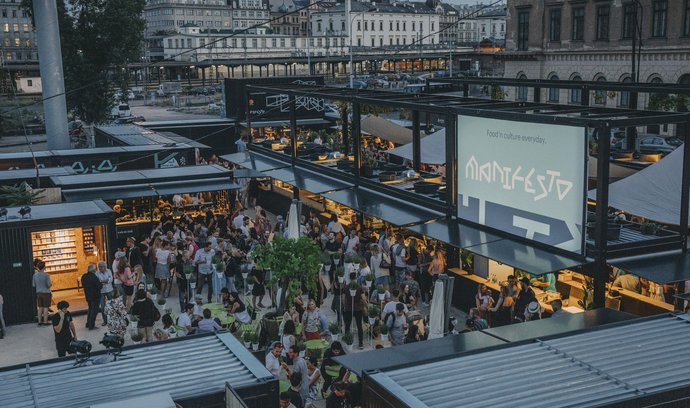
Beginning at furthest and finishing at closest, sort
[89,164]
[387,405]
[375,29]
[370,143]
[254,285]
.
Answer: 1. [375,29]
2. [370,143]
3. [89,164]
4. [254,285]
5. [387,405]

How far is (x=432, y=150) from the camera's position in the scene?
963 inches

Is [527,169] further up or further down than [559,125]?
further down

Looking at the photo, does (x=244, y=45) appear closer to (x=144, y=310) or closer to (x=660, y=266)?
(x=144, y=310)

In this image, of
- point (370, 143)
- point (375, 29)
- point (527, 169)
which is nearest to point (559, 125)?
point (527, 169)

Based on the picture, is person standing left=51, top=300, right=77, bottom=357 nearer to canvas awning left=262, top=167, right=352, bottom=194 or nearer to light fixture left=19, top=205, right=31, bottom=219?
light fixture left=19, top=205, right=31, bottom=219

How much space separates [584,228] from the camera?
43.2ft

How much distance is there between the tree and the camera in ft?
139

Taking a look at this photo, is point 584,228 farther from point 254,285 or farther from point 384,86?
point 384,86

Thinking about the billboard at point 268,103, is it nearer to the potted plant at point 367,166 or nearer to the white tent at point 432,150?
the white tent at point 432,150

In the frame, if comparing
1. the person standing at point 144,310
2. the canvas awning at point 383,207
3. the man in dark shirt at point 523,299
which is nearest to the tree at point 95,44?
the canvas awning at point 383,207

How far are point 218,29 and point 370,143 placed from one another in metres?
137

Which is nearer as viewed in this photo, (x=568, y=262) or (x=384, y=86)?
(x=568, y=262)

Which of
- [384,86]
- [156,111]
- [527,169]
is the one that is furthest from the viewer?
[384,86]

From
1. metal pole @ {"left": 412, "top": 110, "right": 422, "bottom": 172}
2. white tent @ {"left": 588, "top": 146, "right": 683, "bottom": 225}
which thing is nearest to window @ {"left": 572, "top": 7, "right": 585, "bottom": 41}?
metal pole @ {"left": 412, "top": 110, "right": 422, "bottom": 172}
